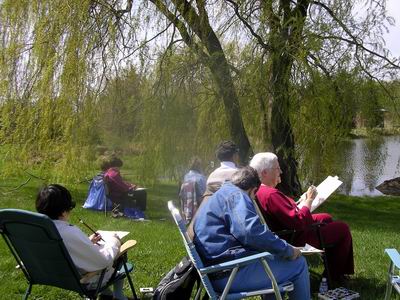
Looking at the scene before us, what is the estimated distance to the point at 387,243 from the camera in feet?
22.1

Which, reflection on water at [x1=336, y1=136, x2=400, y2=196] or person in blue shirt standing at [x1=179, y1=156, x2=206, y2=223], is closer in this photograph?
person in blue shirt standing at [x1=179, y1=156, x2=206, y2=223]

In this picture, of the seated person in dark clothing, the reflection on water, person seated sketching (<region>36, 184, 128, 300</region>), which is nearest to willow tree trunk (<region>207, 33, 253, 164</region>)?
the reflection on water

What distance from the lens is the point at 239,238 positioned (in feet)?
10.6

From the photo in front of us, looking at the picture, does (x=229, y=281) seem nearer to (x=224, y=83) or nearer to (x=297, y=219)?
(x=297, y=219)

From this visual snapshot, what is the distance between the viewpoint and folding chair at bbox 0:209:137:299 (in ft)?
10.5

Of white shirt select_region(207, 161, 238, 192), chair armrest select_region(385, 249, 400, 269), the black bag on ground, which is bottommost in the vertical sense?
the black bag on ground

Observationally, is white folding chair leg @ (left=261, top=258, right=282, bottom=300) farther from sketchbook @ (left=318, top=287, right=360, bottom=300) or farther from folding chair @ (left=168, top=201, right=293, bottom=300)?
sketchbook @ (left=318, top=287, right=360, bottom=300)

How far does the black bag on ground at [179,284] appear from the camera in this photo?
348 centimetres

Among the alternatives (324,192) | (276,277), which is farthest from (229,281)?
(324,192)

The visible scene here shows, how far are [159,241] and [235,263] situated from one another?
11.4 feet

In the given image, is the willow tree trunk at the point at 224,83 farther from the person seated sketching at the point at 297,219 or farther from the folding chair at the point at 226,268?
the folding chair at the point at 226,268

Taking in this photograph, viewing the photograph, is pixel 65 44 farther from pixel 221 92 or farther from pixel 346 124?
pixel 346 124

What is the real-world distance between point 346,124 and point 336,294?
4910 millimetres

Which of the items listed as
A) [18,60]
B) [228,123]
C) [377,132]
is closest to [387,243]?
[377,132]
